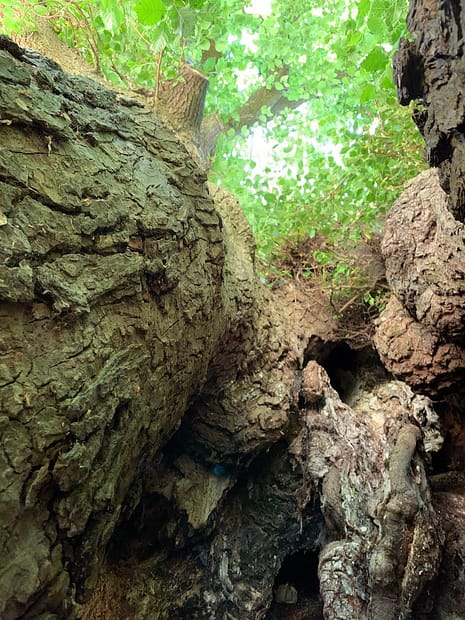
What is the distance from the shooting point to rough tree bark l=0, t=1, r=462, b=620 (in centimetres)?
114

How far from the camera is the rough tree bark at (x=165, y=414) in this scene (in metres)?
1.14

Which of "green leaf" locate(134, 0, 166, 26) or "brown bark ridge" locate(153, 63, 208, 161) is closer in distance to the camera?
"green leaf" locate(134, 0, 166, 26)

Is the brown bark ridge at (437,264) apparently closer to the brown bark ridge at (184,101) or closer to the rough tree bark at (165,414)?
the rough tree bark at (165,414)

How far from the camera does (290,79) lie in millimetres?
4742

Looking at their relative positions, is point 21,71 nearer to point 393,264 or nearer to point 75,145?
point 75,145

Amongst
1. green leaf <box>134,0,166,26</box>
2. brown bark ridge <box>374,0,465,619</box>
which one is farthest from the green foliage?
brown bark ridge <box>374,0,465,619</box>

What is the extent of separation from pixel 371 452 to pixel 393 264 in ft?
3.67

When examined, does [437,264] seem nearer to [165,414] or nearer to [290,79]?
[165,414]

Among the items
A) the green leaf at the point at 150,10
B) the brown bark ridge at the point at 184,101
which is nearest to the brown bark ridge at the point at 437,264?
the green leaf at the point at 150,10

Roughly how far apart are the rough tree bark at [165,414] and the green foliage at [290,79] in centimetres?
61

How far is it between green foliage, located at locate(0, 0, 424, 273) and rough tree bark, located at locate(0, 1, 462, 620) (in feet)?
2.01

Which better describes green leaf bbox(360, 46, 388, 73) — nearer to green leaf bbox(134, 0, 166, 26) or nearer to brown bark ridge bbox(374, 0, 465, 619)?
brown bark ridge bbox(374, 0, 465, 619)

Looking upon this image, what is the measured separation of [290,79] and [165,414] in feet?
14.4

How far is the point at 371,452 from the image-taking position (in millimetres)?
2305
